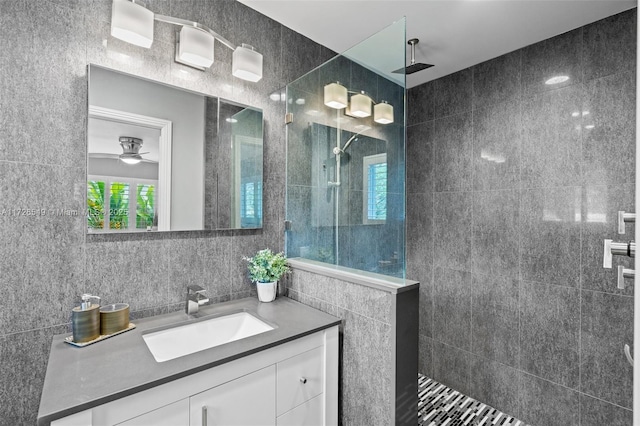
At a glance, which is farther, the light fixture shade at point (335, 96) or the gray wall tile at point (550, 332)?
the gray wall tile at point (550, 332)

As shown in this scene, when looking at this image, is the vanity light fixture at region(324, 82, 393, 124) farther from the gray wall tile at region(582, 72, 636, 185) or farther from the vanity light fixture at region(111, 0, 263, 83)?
the gray wall tile at region(582, 72, 636, 185)

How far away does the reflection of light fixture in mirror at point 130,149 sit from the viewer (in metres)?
1.49

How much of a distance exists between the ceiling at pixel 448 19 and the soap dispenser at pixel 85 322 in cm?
161

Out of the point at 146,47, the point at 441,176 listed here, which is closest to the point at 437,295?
the point at 441,176

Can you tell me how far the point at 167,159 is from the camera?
1.61m

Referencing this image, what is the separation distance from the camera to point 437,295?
9.29 ft

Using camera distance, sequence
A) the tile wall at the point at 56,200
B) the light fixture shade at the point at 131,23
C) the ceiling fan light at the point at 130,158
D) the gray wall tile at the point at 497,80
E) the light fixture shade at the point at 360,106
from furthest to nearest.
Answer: the gray wall tile at the point at 497,80 < the light fixture shade at the point at 360,106 < the ceiling fan light at the point at 130,158 < the light fixture shade at the point at 131,23 < the tile wall at the point at 56,200

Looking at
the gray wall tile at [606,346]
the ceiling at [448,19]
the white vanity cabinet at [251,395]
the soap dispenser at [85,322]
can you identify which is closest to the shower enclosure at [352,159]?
the ceiling at [448,19]

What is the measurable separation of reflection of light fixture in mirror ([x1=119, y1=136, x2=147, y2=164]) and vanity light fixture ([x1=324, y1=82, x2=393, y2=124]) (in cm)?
99

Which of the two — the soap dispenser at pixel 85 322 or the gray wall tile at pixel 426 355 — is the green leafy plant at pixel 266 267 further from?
the gray wall tile at pixel 426 355

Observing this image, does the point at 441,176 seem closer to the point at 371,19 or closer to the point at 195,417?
the point at 371,19

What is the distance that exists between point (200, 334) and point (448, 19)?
2249 millimetres

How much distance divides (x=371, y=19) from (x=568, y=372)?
251cm

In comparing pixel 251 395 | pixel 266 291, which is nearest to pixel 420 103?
pixel 266 291
